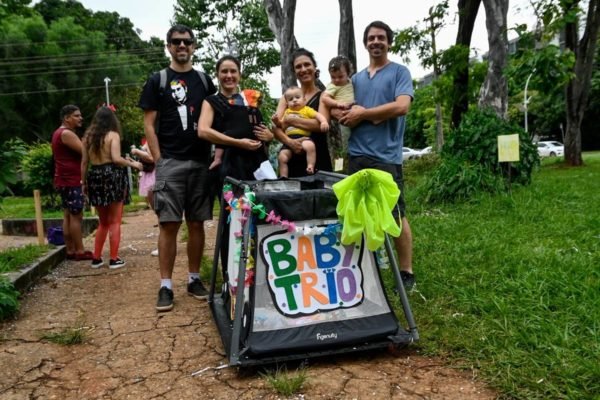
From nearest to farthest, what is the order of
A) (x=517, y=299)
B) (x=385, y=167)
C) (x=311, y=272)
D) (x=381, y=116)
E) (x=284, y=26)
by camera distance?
(x=311, y=272) → (x=517, y=299) → (x=381, y=116) → (x=385, y=167) → (x=284, y=26)

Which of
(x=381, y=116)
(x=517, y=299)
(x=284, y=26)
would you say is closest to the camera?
(x=517, y=299)

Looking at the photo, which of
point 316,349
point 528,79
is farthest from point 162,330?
point 528,79

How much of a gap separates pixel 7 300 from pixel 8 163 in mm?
1117

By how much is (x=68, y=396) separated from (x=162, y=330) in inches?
31.1

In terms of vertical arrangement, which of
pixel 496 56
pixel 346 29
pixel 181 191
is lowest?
pixel 181 191

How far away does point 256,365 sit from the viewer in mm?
2297

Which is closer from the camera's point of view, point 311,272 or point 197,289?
point 311,272

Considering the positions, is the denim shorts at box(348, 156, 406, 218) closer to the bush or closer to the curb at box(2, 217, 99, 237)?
the curb at box(2, 217, 99, 237)

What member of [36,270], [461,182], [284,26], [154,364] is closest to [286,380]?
[154,364]

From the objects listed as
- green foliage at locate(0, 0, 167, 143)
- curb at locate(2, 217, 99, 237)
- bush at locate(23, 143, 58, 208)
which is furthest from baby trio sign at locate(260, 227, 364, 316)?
green foliage at locate(0, 0, 167, 143)

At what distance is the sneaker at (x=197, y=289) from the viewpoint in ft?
11.6

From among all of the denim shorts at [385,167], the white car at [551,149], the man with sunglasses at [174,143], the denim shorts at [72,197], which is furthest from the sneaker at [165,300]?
the white car at [551,149]

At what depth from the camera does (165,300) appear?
10.9 feet

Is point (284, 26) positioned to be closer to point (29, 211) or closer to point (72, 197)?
point (72, 197)
